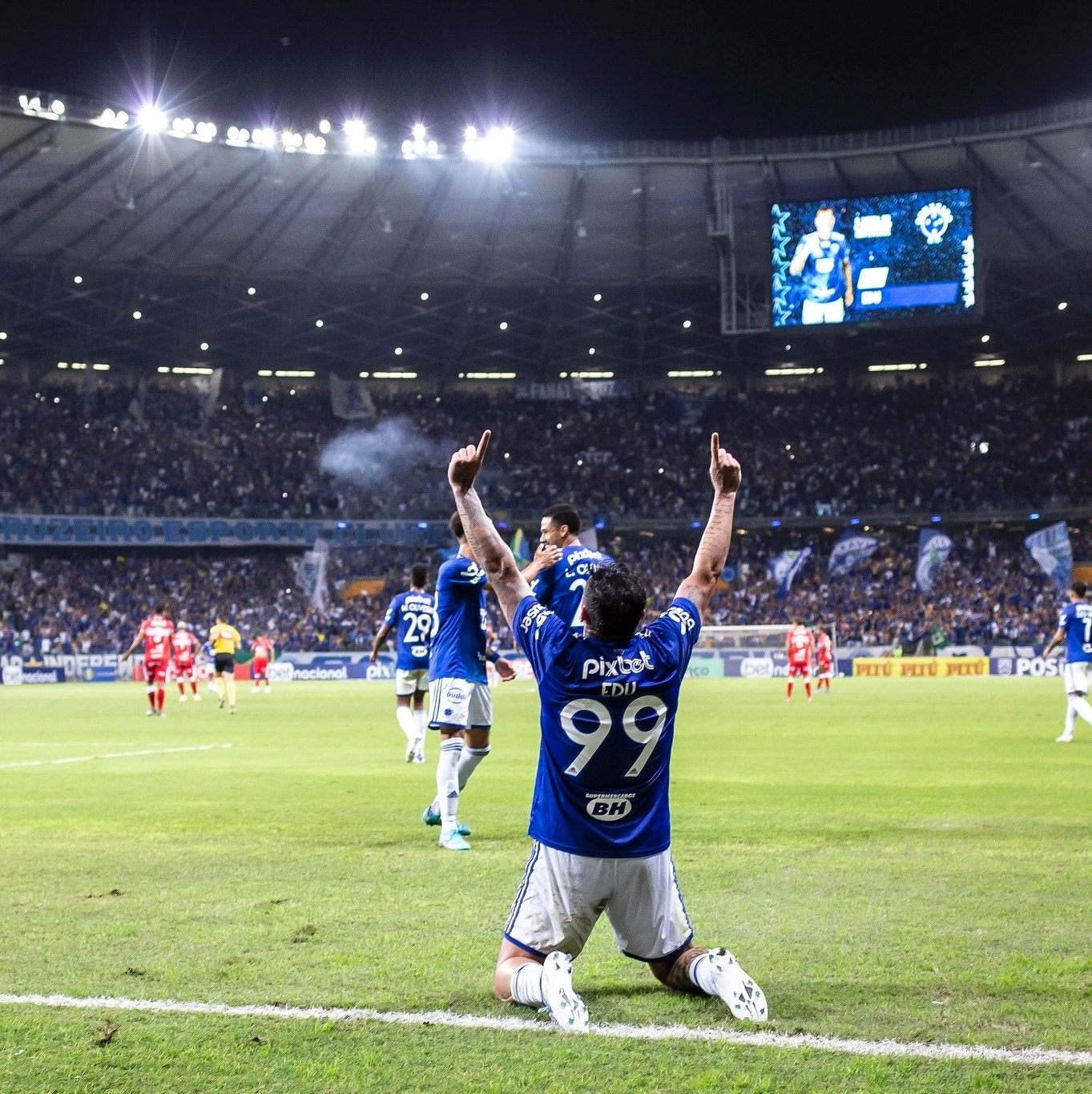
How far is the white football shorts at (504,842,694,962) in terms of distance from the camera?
5.21 m

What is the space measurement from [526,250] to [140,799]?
47.4 meters

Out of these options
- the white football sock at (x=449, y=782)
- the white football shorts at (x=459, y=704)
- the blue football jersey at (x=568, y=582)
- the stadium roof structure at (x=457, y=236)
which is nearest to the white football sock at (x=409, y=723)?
the white football shorts at (x=459, y=704)

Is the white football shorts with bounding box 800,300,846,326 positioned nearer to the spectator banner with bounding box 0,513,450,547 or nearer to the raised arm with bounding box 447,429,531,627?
the spectator banner with bounding box 0,513,450,547

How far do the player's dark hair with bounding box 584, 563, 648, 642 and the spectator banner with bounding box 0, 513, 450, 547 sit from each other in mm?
60722

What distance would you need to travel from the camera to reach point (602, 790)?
17.0 ft

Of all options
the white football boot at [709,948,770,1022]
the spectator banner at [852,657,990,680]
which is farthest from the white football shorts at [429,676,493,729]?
the spectator banner at [852,657,990,680]

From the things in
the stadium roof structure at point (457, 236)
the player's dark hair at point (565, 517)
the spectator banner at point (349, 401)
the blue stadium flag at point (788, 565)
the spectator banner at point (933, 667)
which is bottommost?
the spectator banner at point (933, 667)

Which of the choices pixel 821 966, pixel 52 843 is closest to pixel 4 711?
pixel 52 843

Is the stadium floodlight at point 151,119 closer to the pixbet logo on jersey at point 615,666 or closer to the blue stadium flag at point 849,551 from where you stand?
the blue stadium flag at point 849,551

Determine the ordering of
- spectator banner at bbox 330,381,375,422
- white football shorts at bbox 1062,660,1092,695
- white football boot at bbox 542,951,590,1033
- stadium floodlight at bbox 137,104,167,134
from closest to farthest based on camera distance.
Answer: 1. white football boot at bbox 542,951,590,1033
2. white football shorts at bbox 1062,660,1092,695
3. stadium floodlight at bbox 137,104,167,134
4. spectator banner at bbox 330,381,375,422

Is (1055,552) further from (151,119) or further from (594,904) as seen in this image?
(594,904)

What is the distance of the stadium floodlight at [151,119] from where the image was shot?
138 feet

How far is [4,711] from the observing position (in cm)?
3014

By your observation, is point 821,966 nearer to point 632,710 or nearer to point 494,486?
point 632,710
